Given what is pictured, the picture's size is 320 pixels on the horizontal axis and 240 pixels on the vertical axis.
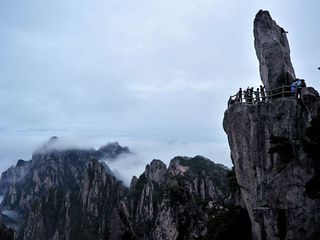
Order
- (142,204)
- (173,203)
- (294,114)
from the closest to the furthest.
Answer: (294,114)
(173,203)
(142,204)

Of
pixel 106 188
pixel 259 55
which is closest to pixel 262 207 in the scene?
pixel 259 55

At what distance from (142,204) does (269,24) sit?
112 m

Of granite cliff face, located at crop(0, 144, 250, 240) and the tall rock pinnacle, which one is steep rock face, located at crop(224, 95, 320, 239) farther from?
granite cliff face, located at crop(0, 144, 250, 240)

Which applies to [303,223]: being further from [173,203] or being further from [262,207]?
[173,203]

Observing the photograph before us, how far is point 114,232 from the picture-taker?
80.8 m

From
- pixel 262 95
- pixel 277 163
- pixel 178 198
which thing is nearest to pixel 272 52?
pixel 262 95

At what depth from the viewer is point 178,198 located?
2904 inches

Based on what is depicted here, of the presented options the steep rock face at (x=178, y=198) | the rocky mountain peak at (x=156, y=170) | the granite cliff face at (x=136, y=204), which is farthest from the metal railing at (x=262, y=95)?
the rocky mountain peak at (x=156, y=170)

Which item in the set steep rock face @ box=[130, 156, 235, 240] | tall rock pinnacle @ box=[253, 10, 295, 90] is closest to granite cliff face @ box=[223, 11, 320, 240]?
tall rock pinnacle @ box=[253, 10, 295, 90]

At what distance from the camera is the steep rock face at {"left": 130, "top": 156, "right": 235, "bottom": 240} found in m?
71.8

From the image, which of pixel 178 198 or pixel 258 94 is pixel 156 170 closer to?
pixel 178 198

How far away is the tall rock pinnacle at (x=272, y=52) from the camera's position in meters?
38.9

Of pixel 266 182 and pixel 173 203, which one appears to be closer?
pixel 266 182

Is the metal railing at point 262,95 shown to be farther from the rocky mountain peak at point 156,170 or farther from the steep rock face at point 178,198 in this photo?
the rocky mountain peak at point 156,170
